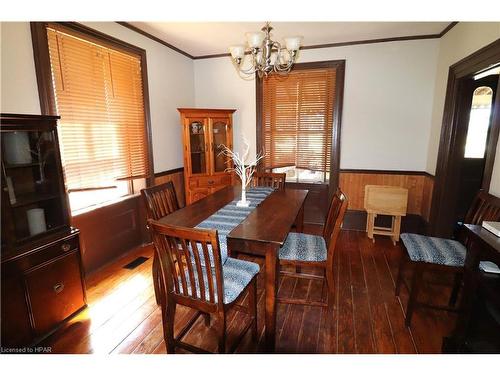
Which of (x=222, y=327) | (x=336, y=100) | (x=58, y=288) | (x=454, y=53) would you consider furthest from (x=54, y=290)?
(x=454, y=53)

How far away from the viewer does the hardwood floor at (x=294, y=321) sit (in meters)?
1.67

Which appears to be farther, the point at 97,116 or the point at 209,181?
the point at 209,181

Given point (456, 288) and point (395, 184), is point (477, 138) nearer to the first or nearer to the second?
point (395, 184)

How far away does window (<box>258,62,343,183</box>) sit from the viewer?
355 centimetres

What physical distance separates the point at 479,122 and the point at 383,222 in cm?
168

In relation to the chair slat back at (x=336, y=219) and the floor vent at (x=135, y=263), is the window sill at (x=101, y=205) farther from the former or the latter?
the chair slat back at (x=336, y=219)

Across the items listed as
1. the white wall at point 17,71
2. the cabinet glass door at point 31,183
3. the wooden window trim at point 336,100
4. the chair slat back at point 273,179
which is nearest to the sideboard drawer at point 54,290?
the cabinet glass door at point 31,183

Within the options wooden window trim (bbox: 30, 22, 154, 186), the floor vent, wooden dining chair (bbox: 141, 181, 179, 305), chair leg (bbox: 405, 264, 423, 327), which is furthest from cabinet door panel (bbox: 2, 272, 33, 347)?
chair leg (bbox: 405, 264, 423, 327)

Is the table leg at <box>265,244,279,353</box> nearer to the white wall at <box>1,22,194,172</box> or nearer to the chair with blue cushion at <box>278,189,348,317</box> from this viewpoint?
the chair with blue cushion at <box>278,189,348,317</box>

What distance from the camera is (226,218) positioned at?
1.93 m

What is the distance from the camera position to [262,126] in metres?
3.89
